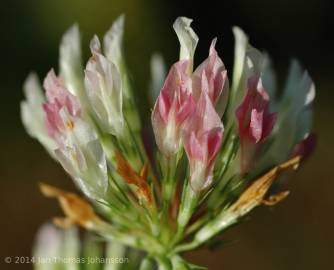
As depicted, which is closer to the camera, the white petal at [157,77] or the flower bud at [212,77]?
the flower bud at [212,77]

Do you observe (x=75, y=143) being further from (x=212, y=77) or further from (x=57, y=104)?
(x=212, y=77)

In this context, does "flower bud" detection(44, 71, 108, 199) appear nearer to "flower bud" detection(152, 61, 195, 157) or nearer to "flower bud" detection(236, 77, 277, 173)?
"flower bud" detection(152, 61, 195, 157)

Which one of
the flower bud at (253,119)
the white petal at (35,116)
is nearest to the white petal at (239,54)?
the flower bud at (253,119)

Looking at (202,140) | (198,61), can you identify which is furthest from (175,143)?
(198,61)

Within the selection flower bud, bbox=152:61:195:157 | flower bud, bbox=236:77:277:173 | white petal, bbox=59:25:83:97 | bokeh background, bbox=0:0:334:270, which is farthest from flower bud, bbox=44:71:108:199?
bokeh background, bbox=0:0:334:270

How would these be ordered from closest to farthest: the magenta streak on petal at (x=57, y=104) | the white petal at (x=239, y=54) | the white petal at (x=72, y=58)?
1. the magenta streak on petal at (x=57, y=104)
2. the white petal at (x=239, y=54)
3. the white petal at (x=72, y=58)

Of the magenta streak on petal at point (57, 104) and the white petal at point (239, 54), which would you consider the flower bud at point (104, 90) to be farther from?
the white petal at point (239, 54)

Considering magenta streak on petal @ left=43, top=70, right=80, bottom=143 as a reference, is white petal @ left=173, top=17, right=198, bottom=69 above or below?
above

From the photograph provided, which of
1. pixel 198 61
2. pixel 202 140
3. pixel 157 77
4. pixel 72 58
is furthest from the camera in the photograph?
pixel 198 61
